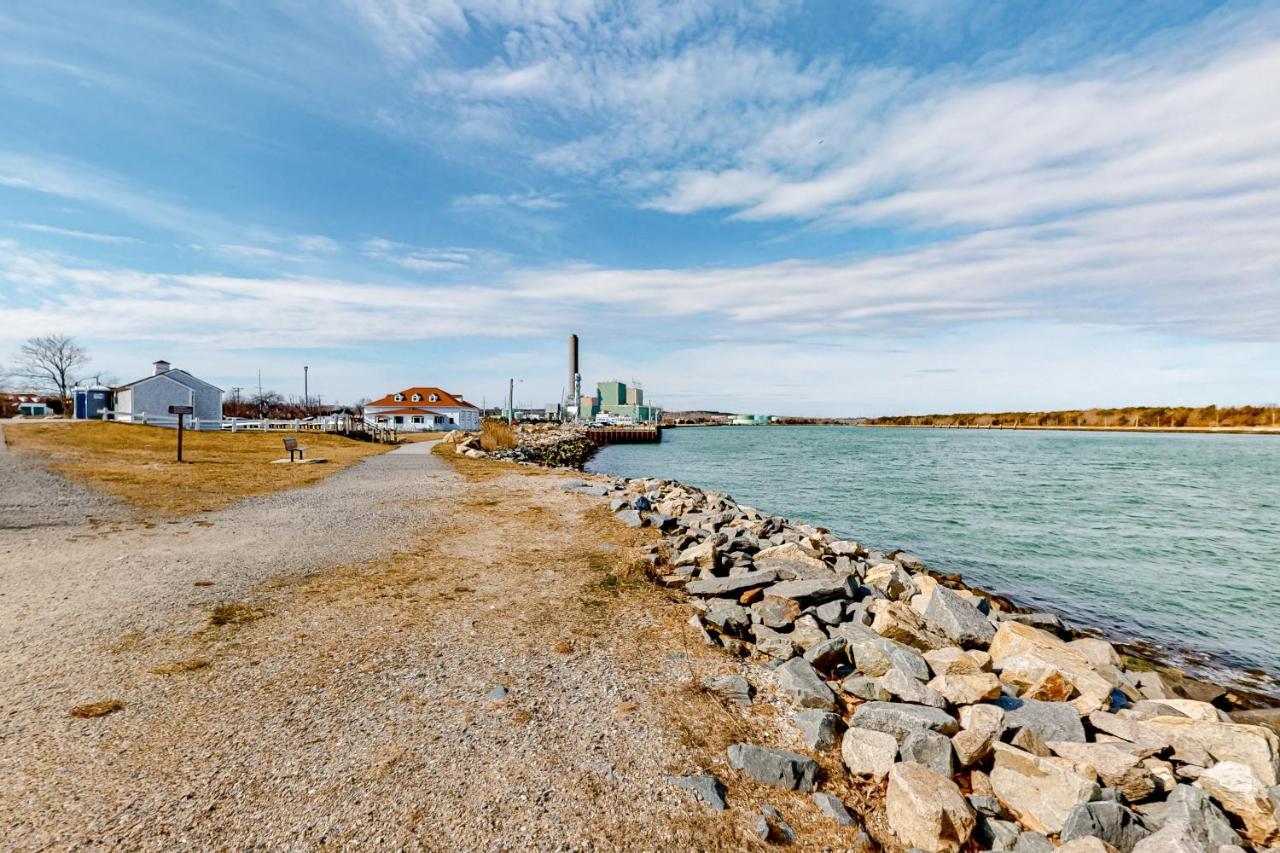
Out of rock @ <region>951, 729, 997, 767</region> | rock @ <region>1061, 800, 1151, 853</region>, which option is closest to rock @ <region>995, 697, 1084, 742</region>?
rock @ <region>951, 729, 997, 767</region>

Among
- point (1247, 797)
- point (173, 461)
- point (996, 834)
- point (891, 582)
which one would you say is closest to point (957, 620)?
point (891, 582)

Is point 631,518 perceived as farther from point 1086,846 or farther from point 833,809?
point 1086,846

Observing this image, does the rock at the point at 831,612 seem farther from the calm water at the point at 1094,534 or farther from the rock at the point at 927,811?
the calm water at the point at 1094,534

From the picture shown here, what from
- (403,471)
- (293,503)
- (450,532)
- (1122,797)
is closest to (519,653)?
(1122,797)

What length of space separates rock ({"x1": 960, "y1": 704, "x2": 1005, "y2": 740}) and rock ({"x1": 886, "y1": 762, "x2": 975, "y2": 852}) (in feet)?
2.13

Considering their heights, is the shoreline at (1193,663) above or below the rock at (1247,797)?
below

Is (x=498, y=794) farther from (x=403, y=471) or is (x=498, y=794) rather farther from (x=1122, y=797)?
(x=403, y=471)

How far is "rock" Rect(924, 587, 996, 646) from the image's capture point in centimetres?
638

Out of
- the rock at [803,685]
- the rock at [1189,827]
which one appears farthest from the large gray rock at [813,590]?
the rock at [1189,827]

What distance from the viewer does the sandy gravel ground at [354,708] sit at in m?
3.35

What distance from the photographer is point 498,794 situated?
11.8 feet

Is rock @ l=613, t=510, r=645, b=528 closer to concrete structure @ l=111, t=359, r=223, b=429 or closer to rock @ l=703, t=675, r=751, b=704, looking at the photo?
rock @ l=703, t=675, r=751, b=704

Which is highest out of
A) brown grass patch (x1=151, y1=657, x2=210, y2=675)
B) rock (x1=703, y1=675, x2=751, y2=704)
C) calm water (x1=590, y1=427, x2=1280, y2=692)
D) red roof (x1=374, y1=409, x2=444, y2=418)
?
red roof (x1=374, y1=409, x2=444, y2=418)

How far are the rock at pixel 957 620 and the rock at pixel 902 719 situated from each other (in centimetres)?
236
